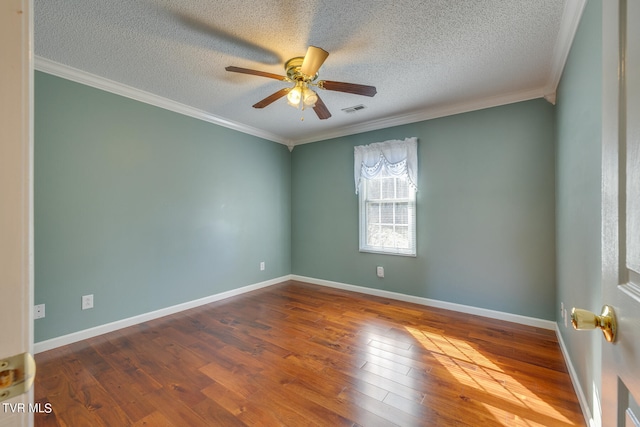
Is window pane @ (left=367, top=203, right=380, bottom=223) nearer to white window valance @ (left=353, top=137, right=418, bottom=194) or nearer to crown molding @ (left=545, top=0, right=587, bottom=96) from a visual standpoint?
white window valance @ (left=353, top=137, right=418, bottom=194)

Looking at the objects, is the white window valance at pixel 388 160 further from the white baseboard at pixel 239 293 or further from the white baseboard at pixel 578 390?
the white baseboard at pixel 578 390

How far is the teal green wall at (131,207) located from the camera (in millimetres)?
2346

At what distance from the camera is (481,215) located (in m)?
3.07

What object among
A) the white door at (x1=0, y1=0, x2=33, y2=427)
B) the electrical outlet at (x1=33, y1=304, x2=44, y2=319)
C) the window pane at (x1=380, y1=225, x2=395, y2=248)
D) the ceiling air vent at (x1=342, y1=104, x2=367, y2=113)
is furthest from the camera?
the window pane at (x1=380, y1=225, x2=395, y2=248)

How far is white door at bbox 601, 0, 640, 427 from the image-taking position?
510 mm

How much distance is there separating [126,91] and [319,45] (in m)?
2.10

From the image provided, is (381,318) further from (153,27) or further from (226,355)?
(153,27)

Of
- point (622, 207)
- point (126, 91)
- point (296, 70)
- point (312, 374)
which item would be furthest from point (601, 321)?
point (126, 91)

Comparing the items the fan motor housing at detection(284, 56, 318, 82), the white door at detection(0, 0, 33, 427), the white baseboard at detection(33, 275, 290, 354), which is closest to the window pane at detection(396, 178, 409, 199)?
the fan motor housing at detection(284, 56, 318, 82)

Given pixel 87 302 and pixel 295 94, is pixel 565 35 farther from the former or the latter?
pixel 87 302

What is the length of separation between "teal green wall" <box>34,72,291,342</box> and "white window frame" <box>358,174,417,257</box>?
64.3 inches

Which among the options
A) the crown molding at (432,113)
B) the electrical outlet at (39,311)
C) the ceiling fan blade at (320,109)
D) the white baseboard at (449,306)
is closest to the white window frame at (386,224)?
the white baseboard at (449,306)

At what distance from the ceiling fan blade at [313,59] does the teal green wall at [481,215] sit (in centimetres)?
204

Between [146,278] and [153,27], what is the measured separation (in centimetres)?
238
